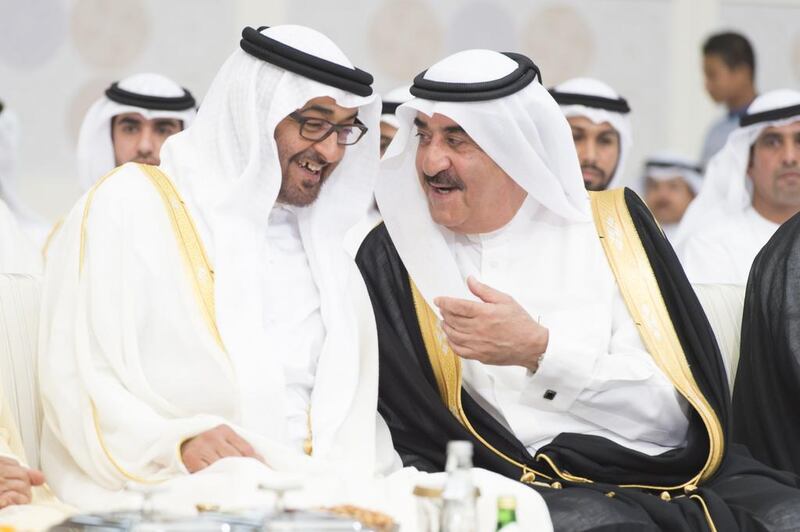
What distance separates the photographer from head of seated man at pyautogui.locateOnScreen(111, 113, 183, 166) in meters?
7.15

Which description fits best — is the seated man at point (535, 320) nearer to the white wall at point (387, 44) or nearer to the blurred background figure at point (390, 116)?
the blurred background figure at point (390, 116)

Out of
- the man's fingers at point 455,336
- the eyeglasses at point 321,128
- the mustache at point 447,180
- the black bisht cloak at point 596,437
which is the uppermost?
the eyeglasses at point 321,128

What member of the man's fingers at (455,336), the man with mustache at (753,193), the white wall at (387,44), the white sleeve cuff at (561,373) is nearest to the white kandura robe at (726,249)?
the man with mustache at (753,193)

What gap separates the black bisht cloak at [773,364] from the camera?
4871 millimetres

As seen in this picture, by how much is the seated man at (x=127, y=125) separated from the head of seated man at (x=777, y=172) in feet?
8.91

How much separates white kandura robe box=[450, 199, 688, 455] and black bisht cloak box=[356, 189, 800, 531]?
7 cm

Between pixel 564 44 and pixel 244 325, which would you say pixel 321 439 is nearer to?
pixel 244 325

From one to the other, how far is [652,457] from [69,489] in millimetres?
1657

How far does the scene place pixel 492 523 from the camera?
3836 mm

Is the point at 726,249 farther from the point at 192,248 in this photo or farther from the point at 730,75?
the point at 730,75

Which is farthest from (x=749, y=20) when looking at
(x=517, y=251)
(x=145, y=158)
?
(x=517, y=251)

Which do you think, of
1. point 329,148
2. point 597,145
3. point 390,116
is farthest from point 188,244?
point 390,116

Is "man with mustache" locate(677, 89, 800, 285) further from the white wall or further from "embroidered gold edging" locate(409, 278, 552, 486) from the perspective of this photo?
the white wall

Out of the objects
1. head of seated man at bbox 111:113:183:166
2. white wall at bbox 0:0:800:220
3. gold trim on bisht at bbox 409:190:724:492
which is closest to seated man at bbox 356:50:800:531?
gold trim on bisht at bbox 409:190:724:492
